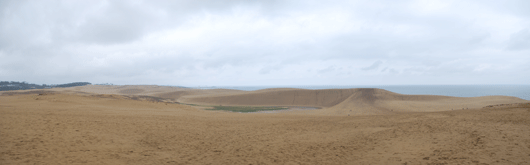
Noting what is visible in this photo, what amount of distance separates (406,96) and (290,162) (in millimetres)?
37821

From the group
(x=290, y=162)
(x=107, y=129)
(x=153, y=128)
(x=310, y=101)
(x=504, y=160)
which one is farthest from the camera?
(x=310, y=101)

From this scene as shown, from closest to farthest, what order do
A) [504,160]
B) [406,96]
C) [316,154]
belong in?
[504,160] → [316,154] → [406,96]

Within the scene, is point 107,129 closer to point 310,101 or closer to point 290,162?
point 290,162

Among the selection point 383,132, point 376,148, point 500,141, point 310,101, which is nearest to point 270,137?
point 376,148

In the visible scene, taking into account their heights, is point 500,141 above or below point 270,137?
above

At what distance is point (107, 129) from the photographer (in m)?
11.1

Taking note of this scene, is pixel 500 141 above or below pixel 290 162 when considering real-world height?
above

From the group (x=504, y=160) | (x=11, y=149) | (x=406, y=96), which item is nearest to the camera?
(x=504, y=160)

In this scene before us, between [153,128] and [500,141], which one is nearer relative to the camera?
[500,141]

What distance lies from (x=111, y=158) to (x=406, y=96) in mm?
41963

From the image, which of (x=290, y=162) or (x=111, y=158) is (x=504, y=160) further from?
(x=111, y=158)

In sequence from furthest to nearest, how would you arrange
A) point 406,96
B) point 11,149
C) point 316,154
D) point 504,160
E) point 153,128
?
1. point 406,96
2. point 153,128
3. point 316,154
4. point 11,149
5. point 504,160

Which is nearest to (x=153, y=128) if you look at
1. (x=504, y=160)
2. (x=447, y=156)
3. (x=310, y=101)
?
(x=447, y=156)

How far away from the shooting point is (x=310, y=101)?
44.4 meters
